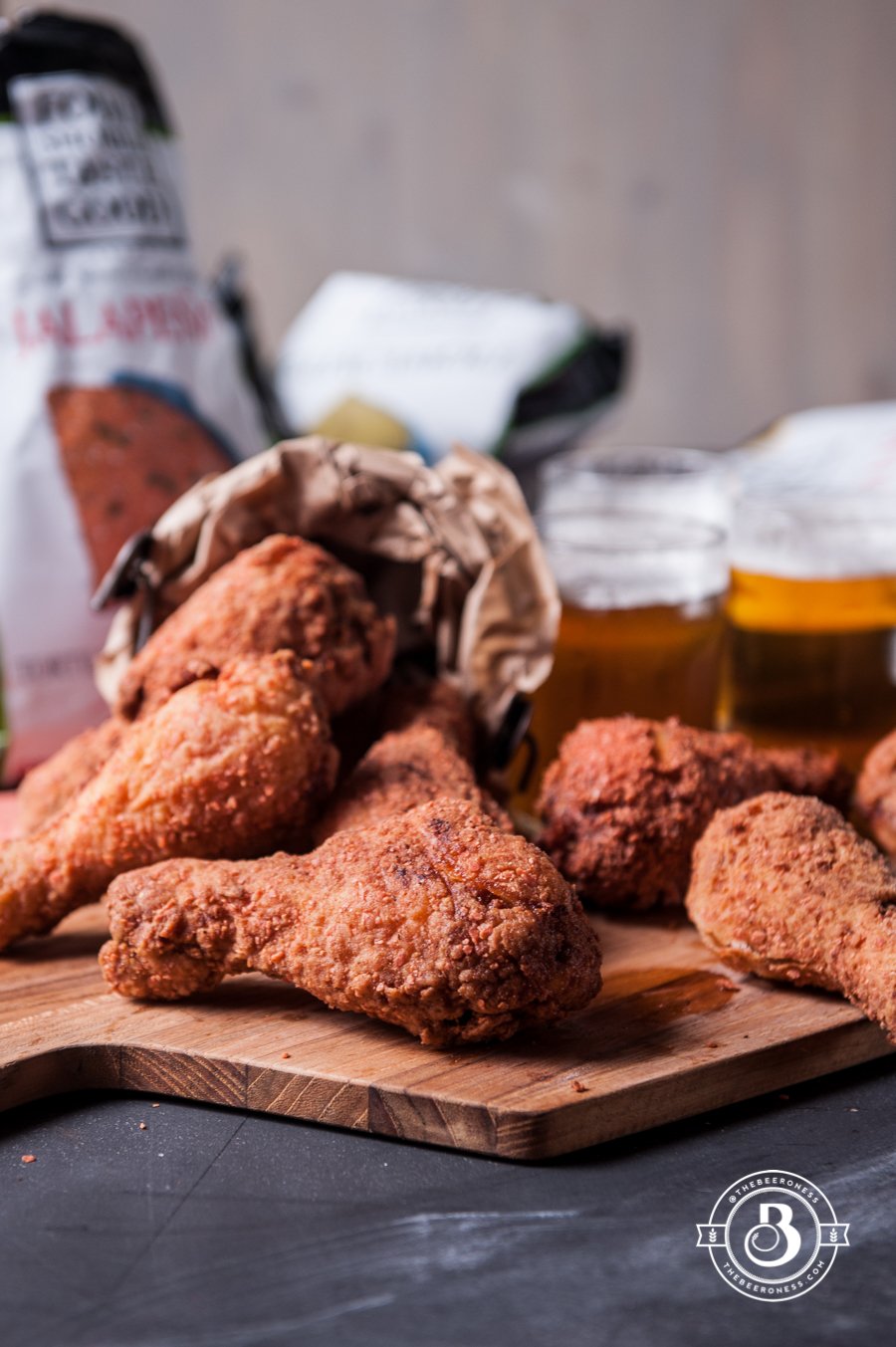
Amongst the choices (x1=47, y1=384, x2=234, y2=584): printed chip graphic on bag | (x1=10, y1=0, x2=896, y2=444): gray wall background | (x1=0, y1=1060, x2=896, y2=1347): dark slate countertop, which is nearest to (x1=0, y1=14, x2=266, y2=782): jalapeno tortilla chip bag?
(x1=47, y1=384, x2=234, y2=584): printed chip graphic on bag

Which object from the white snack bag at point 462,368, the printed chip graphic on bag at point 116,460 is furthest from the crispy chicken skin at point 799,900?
the white snack bag at point 462,368

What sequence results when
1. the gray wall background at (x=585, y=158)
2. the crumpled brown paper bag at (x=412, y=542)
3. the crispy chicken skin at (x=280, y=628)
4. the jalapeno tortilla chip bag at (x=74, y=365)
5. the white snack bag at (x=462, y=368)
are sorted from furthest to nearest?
the gray wall background at (x=585, y=158) < the white snack bag at (x=462, y=368) < the jalapeno tortilla chip bag at (x=74, y=365) < the crumpled brown paper bag at (x=412, y=542) < the crispy chicken skin at (x=280, y=628)

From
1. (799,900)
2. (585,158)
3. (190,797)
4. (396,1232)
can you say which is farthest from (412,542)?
(585,158)

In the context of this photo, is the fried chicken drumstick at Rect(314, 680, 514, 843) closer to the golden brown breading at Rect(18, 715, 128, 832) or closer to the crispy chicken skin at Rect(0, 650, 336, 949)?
the crispy chicken skin at Rect(0, 650, 336, 949)

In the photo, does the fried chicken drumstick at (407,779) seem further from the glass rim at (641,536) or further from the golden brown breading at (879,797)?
the golden brown breading at (879,797)

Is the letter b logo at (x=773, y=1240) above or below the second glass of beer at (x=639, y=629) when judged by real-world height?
below
